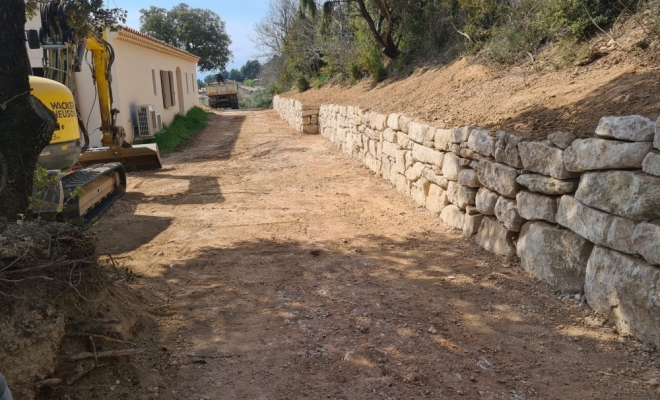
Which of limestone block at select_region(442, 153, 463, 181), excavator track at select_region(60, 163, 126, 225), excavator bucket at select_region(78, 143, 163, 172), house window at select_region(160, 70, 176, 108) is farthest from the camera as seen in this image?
house window at select_region(160, 70, 176, 108)

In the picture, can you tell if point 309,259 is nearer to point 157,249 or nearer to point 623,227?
point 157,249

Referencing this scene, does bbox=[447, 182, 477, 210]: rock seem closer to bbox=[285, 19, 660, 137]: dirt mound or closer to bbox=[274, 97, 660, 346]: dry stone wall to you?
bbox=[274, 97, 660, 346]: dry stone wall

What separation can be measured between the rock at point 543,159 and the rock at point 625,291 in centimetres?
76

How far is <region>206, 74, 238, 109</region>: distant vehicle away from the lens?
127ft

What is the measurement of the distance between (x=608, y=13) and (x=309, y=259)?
5.40 meters

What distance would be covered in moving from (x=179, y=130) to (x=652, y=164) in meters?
16.6

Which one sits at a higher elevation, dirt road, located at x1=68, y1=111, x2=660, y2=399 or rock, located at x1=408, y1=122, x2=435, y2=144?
rock, located at x1=408, y1=122, x2=435, y2=144

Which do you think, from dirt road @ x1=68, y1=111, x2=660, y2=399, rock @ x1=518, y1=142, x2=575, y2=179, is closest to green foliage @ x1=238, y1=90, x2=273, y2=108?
dirt road @ x1=68, y1=111, x2=660, y2=399

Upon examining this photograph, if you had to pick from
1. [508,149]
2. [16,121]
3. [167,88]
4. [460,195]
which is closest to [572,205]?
[508,149]

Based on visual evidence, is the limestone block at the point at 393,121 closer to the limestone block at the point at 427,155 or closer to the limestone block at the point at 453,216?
the limestone block at the point at 427,155

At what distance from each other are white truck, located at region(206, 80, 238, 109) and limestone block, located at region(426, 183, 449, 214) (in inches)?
1339

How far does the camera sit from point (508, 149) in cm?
497

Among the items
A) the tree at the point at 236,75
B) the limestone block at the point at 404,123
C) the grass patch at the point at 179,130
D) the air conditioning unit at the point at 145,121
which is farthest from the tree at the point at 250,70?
the limestone block at the point at 404,123

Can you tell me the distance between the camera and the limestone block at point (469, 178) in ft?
18.7
